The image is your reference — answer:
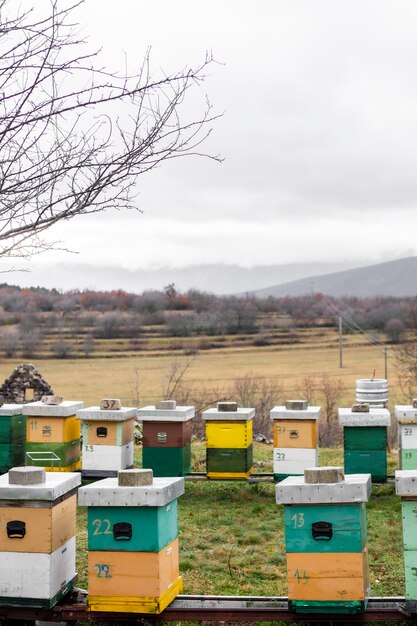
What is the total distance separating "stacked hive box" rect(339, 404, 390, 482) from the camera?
9430 mm

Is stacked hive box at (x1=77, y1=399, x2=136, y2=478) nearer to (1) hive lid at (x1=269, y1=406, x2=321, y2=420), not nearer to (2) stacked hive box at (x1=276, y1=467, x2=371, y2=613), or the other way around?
(1) hive lid at (x1=269, y1=406, x2=321, y2=420)

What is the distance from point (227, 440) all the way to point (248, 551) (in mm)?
2447

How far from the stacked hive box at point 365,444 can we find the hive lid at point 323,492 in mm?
4510

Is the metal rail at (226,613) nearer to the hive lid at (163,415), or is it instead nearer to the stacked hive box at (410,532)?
the stacked hive box at (410,532)

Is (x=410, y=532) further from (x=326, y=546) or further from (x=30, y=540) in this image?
(x=30, y=540)

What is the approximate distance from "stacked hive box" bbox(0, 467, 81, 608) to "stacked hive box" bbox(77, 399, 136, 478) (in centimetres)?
452

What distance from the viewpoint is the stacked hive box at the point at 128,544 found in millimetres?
4902

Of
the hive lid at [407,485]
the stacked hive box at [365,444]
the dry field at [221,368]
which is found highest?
the hive lid at [407,485]

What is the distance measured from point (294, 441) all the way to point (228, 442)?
901mm

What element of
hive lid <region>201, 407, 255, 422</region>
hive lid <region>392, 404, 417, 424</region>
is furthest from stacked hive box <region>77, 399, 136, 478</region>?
hive lid <region>392, 404, 417, 424</region>

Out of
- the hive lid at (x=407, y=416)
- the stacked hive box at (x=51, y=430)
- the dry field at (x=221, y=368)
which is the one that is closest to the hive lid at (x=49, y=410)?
the stacked hive box at (x=51, y=430)

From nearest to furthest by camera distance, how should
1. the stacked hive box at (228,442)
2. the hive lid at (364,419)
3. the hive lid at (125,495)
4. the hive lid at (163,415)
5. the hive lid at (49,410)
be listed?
the hive lid at (125,495) → the hive lid at (364,419) → the hive lid at (163,415) → the stacked hive box at (228,442) → the hive lid at (49,410)

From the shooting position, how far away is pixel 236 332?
6462cm

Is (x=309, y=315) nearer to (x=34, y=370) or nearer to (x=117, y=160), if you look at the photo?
(x=34, y=370)
